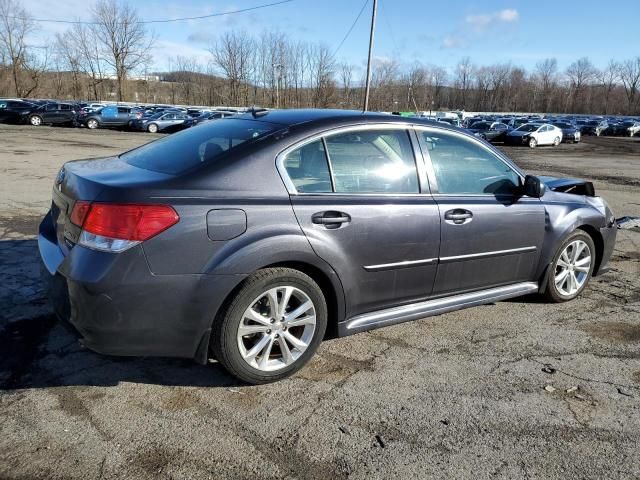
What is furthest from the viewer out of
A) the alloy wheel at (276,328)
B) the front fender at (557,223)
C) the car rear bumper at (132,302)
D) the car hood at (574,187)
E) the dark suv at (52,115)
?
the dark suv at (52,115)

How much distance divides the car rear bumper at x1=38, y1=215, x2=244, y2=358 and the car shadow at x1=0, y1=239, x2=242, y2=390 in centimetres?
26

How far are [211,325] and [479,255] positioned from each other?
83.0 inches

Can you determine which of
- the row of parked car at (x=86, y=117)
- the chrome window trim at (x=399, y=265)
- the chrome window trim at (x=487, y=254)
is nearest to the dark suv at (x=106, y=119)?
the row of parked car at (x=86, y=117)

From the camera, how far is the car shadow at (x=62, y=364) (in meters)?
3.13

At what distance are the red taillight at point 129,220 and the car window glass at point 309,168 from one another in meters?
0.81

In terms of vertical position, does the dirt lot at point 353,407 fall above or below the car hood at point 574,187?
below

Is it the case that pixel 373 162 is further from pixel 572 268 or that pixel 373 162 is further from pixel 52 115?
pixel 52 115

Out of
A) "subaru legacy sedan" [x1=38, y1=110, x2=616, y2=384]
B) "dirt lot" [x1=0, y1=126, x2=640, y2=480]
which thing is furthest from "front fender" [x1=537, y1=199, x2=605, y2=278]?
"dirt lot" [x1=0, y1=126, x2=640, y2=480]

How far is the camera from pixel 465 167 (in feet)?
13.1

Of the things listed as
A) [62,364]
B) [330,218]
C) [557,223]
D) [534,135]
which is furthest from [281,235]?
[534,135]

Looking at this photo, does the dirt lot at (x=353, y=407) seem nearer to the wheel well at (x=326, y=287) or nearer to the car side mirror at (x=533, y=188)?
the wheel well at (x=326, y=287)

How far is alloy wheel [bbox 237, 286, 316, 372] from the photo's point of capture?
305 centimetres

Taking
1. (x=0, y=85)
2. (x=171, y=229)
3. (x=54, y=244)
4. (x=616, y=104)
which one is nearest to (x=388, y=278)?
(x=171, y=229)

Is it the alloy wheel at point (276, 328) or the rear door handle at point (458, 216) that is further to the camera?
the rear door handle at point (458, 216)
